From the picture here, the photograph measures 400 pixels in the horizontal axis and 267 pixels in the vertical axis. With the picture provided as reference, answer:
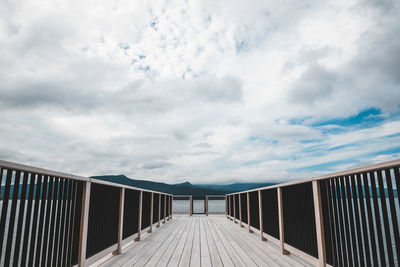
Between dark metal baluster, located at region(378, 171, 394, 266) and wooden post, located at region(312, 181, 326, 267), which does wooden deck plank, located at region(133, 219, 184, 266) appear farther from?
→ dark metal baluster, located at region(378, 171, 394, 266)

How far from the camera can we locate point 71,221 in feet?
6.97

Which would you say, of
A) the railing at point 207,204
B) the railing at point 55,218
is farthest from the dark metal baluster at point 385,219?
the railing at point 207,204

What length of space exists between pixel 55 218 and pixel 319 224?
98.4 inches

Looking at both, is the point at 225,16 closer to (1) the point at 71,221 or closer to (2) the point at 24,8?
(2) the point at 24,8

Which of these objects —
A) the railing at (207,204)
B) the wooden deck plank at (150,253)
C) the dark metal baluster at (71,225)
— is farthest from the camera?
the railing at (207,204)

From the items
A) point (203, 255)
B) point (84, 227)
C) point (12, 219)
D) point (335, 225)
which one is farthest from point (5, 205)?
point (203, 255)

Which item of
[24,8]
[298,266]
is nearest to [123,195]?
[298,266]

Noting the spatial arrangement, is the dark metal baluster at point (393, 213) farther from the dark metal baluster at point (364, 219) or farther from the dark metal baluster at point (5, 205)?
the dark metal baluster at point (5, 205)

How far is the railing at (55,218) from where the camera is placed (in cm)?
135

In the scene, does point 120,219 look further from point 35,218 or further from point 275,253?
point 275,253

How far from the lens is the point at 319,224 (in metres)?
2.32

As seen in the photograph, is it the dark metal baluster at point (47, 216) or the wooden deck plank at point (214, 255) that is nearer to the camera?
the dark metal baluster at point (47, 216)

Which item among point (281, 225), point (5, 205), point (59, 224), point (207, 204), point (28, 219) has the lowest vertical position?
point (207, 204)

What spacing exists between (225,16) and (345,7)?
13.0 feet
